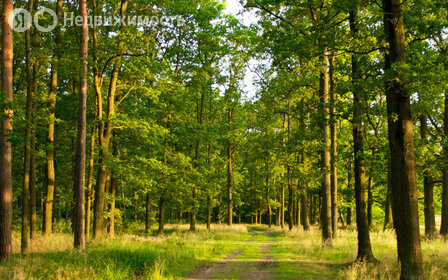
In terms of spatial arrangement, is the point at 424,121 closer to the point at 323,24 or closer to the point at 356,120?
the point at 356,120

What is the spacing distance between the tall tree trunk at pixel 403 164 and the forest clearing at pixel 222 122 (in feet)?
0.11

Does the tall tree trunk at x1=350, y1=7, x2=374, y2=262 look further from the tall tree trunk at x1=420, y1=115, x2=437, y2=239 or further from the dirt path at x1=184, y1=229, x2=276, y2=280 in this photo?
the tall tree trunk at x1=420, y1=115, x2=437, y2=239

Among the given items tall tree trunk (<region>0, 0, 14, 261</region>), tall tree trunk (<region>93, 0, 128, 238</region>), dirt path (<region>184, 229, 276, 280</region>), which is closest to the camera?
dirt path (<region>184, 229, 276, 280</region>)

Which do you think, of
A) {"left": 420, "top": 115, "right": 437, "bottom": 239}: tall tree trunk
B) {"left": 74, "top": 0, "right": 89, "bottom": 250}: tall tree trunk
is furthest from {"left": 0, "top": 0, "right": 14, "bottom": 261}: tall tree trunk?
{"left": 420, "top": 115, "right": 437, "bottom": 239}: tall tree trunk

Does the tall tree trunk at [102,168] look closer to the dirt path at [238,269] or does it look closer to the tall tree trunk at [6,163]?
the tall tree trunk at [6,163]

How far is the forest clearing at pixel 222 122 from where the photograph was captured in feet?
27.6

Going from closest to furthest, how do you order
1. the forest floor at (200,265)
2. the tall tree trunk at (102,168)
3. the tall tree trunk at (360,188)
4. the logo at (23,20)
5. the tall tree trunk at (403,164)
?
the tall tree trunk at (403,164)
the forest floor at (200,265)
the tall tree trunk at (360,188)
the logo at (23,20)
the tall tree trunk at (102,168)

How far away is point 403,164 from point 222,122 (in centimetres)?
2853

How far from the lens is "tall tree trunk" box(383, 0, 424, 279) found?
739cm

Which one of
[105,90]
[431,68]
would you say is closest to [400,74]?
[431,68]

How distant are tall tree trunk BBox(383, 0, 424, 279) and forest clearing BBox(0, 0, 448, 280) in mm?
33

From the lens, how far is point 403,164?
754 centimetres

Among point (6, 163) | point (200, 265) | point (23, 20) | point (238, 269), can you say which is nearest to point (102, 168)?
point (6, 163)

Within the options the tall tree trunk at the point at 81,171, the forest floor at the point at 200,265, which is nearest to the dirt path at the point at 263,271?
the forest floor at the point at 200,265
